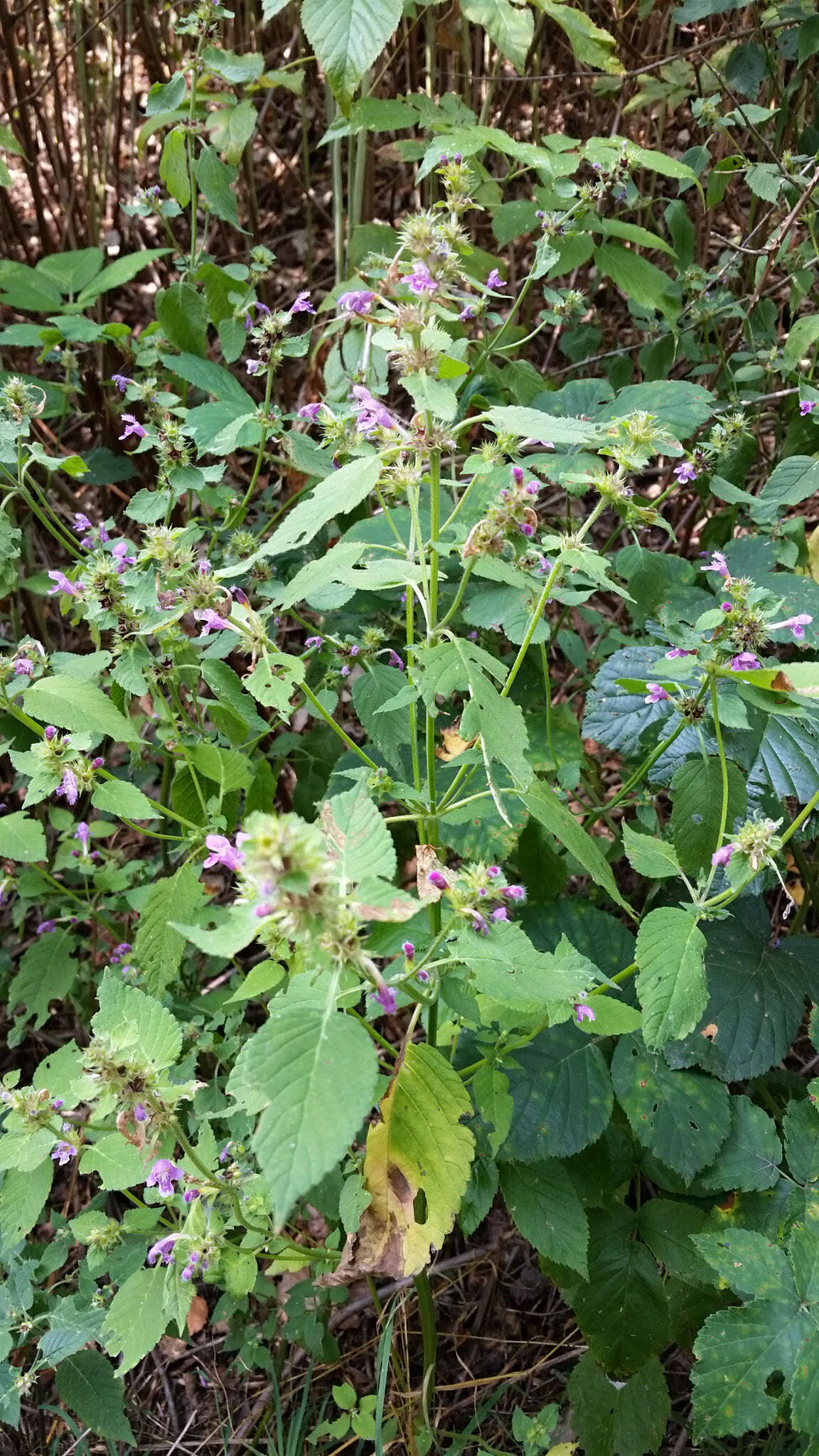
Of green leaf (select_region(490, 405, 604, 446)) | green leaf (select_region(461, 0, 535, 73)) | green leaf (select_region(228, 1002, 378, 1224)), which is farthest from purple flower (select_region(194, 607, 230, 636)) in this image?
green leaf (select_region(461, 0, 535, 73))

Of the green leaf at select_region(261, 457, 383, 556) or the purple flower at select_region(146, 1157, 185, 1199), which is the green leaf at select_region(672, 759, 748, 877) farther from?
the purple flower at select_region(146, 1157, 185, 1199)

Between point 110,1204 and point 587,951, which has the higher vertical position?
point 587,951

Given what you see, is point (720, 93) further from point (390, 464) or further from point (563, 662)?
point (390, 464)

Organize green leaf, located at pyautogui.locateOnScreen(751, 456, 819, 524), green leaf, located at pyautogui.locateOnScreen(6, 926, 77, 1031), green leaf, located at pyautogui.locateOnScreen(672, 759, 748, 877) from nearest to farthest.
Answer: green leaf, located at pyautogui.locateOnScreen(672, 759, 748, 877)
green leaf, located at pyautogui.locateOnScreen(751, 456, 819, 524)
green leaf, located at pyautogui.locateOnScreen(6, 926, 77, 1031)

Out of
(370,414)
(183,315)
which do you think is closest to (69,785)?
(370,414)

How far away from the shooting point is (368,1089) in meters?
0.92

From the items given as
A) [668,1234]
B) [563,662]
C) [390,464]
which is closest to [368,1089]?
[390,464]

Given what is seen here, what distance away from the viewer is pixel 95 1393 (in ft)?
6.35

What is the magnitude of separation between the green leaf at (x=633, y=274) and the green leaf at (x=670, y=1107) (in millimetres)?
1735

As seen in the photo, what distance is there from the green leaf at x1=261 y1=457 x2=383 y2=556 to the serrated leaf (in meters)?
1.63

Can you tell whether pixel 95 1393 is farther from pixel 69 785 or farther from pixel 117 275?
pixel 117 275

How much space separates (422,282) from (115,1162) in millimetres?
1407

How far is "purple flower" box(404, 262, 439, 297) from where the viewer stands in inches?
45.3

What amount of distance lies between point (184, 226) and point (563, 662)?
7.01 ft
